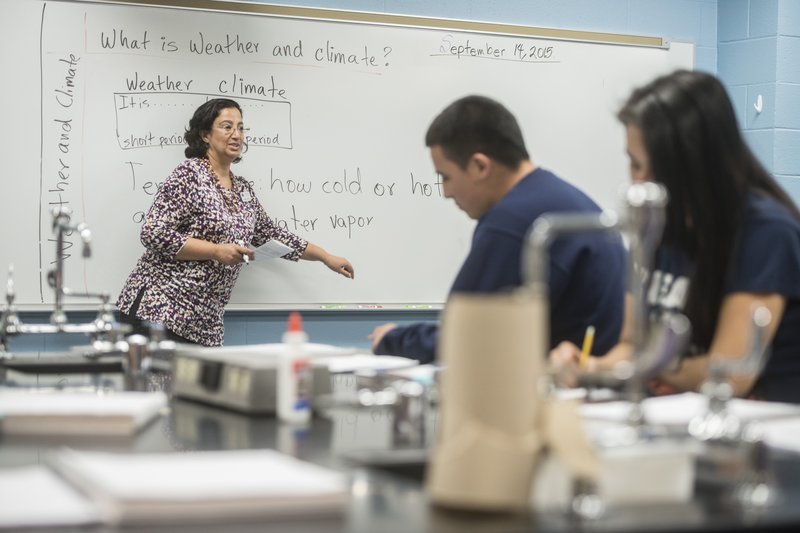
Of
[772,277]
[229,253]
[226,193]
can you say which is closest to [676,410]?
[772,277]

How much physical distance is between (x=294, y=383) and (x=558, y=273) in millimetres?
868

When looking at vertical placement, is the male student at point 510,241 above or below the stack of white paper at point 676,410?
above

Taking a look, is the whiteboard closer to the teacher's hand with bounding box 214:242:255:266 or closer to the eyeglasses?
the eyeglasses

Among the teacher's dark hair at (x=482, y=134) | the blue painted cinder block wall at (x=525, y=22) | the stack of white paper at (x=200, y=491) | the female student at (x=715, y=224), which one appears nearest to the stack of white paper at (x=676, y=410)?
the female student at (x=715, y=224)

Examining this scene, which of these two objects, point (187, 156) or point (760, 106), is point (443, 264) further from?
point (760, 106)

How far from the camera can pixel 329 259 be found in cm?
407

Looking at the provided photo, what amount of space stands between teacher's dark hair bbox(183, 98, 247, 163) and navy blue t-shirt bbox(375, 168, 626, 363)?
1.79 metres

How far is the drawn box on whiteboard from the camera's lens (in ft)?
12.8

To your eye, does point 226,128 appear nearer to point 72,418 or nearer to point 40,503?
point 72,418

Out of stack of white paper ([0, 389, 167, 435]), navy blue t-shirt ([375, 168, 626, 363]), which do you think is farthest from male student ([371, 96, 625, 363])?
stack of white paper ([0, 389, 167, 435])

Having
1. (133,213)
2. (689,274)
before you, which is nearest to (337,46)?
(133,213)

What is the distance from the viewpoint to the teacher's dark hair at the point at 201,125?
3869 millimetres

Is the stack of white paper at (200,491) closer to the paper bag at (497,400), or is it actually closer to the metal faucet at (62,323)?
the paper bag at (497,400)

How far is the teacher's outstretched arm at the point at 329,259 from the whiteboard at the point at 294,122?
69mm
